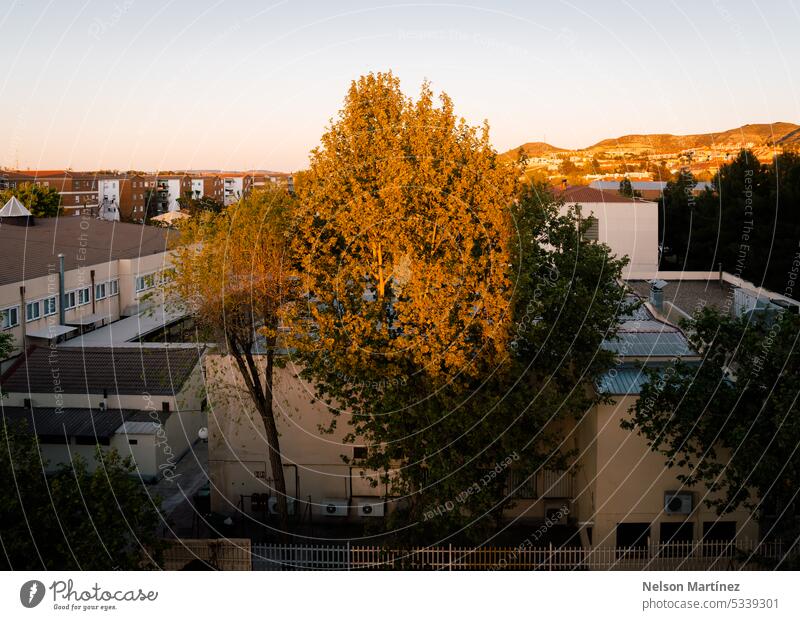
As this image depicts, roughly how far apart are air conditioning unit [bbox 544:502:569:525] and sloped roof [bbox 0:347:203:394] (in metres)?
7.05

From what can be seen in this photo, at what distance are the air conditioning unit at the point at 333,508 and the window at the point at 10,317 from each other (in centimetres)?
1146

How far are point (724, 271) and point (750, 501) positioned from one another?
56.7 feet

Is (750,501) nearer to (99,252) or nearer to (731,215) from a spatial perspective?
(731,215)

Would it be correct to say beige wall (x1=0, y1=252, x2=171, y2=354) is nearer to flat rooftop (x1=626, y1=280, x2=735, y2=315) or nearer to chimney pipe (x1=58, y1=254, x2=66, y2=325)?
chimney pipe (x1=58, y1=254, x2=66, y2=325)

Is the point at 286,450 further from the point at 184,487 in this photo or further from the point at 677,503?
the point at 677,503

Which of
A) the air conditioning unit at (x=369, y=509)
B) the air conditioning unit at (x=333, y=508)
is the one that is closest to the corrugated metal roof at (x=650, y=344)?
the air conditioning unit at (x=369, y=509)

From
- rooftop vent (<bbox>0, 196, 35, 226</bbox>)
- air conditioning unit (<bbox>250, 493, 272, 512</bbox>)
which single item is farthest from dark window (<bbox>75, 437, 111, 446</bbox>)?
rooftop vent (<bbox>0, 196, 35, 226</bbox>)

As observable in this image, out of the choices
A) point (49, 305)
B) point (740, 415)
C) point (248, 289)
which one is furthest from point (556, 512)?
point (49, 305)

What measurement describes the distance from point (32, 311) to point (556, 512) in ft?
50.7

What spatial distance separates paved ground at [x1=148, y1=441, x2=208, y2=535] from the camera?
460 inches

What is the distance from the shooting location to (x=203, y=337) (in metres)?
12.1

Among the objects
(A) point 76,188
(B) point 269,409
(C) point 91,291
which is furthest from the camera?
(A) point 76,188

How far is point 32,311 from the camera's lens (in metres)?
20.7

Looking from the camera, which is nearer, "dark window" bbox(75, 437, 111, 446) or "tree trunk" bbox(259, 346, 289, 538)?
"tree trunk" bbox(259, 346, 289, 538)
